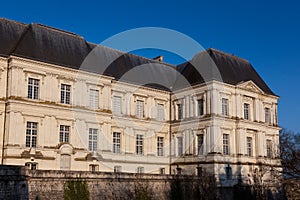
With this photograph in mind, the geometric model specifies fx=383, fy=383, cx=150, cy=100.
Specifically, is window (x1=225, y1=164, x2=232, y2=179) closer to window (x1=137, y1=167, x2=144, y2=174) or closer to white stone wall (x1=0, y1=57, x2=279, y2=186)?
white stone wall (x1=0, y1=57, x2=279, y2=186)

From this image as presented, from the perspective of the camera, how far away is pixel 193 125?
96.1 ft

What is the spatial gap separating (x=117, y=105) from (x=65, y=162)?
629 centimetres

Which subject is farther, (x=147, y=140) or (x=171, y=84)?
(x=171, y=84)

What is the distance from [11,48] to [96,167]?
9.53m

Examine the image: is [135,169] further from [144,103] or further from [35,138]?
[35,138]

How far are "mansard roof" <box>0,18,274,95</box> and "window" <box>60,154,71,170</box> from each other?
5998 millimetres

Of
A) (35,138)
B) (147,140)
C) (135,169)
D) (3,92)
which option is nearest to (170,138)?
(147,140)

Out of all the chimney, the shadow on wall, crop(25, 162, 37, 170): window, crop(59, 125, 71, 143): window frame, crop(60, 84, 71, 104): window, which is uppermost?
the chimney

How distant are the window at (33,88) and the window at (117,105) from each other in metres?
6.18

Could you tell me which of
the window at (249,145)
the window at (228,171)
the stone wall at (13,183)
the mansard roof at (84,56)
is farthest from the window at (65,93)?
the window at (249,145)

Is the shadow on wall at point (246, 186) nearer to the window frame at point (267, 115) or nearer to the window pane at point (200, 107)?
the window pane at point (200, 107)

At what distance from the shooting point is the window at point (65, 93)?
2530 centimetres

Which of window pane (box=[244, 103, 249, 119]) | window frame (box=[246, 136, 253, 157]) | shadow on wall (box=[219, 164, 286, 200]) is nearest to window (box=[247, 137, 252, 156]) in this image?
window frame (box=[246, 136, 253, 157])

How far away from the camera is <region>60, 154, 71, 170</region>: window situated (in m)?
24.2
